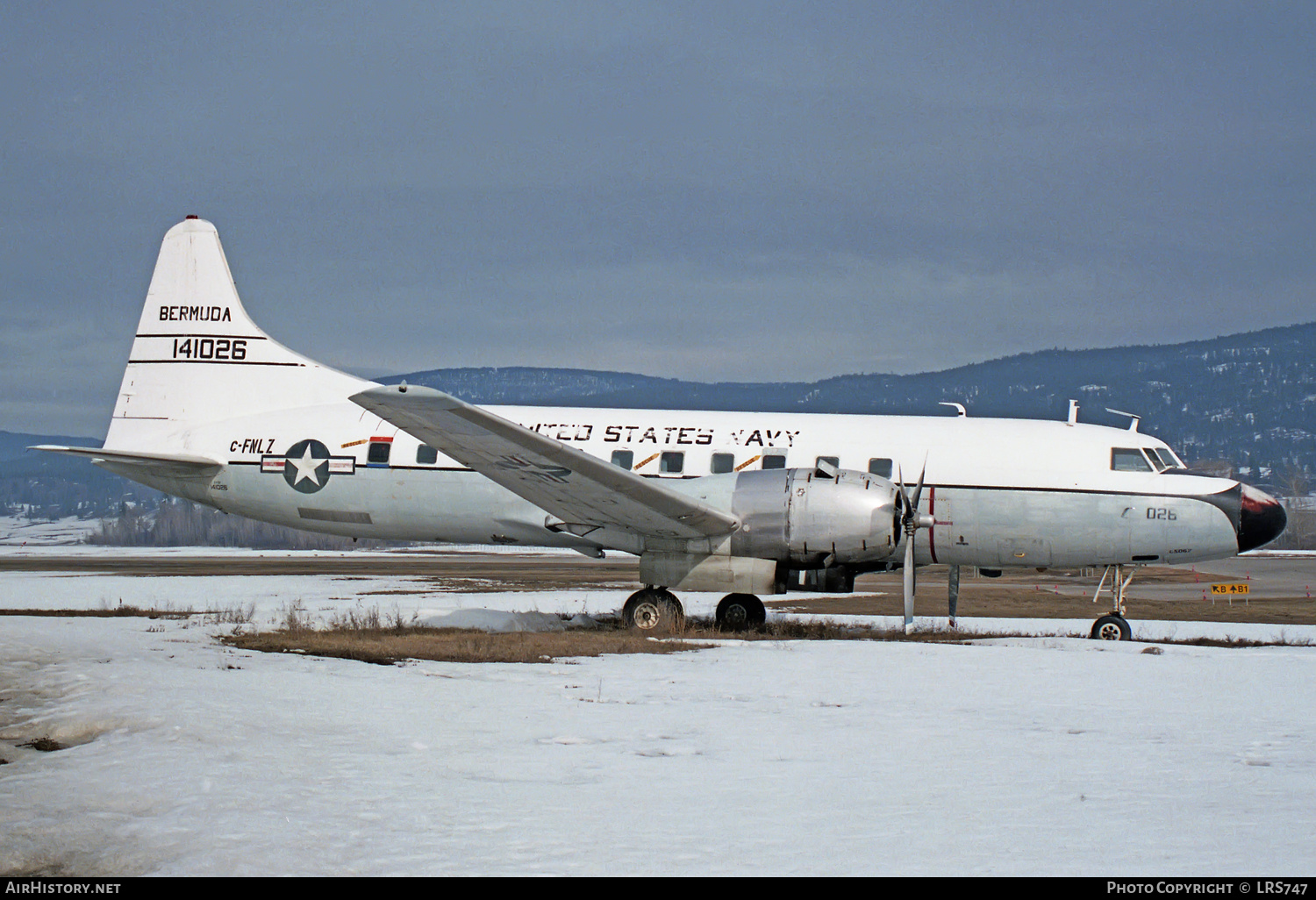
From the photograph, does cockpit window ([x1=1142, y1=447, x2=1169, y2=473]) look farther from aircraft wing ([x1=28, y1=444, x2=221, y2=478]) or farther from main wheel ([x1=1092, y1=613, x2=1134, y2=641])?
aircraft wing ([x1=28, y1=444, x2=221, y2=478])

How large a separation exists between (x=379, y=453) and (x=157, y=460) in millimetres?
4075

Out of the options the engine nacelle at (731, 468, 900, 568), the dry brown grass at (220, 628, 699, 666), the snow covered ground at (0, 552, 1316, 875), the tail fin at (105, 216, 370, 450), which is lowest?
the snow covered ground at (0, 552, 1316, 875)

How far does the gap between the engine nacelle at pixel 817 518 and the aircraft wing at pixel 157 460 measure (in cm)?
985

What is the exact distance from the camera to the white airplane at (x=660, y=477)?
50.8 feet

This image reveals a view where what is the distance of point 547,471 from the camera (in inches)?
589

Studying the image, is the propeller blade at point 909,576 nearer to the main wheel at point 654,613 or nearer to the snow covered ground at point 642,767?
the main wheel at point 654,613

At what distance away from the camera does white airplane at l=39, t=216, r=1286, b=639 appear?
50.8 feet

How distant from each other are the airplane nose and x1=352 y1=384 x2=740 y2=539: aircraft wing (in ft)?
26.7

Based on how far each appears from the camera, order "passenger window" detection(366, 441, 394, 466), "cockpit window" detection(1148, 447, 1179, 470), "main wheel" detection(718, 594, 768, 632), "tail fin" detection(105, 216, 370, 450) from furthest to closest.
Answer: "tail fin" detection(105, 216, 370, 450) → "passenger window" detection(366, 441, 394, 466) → "cockpit window" detection(1148, 447, 1179, 470) → "main wheel" detection(718, 594, 768, 632)

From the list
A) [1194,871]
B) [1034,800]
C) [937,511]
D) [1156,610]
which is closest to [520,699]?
[1034,800]

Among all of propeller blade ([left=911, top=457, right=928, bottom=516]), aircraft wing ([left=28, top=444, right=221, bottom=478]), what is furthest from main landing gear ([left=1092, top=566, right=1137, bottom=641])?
aircraft wing ([left=28, top=444, right=221, bottom=478])

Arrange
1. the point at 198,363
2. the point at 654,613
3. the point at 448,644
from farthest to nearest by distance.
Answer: the point at 198,363 → the point at 654,613 → the point at 448,644

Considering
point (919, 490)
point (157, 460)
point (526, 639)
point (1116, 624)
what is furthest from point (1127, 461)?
point (157, 460)

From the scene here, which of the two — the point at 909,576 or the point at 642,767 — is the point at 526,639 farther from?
the point at 642,767
